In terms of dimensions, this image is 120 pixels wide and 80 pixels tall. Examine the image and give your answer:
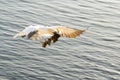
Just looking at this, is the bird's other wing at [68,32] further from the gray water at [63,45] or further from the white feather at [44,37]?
the gray water at [63,45]

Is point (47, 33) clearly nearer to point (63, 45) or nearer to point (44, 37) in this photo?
point (44, 37)

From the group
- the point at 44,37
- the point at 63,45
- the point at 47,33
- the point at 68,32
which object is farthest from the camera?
the point at 63,45

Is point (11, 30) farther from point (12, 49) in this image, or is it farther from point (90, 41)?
point (90, 41)

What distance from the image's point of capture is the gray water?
16828 mm

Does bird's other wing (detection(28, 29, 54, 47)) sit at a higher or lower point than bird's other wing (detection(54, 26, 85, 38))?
lower

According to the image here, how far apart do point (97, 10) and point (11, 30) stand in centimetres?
734

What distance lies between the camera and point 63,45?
1928cm

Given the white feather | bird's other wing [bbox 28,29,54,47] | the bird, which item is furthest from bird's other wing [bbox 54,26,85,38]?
the white feather

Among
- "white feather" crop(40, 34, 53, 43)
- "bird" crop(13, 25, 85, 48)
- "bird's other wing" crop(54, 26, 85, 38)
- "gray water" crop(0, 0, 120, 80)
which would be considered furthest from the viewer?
"gray water" crop(0, 0, 120, 80)

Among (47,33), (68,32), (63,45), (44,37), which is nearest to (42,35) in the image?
(44,37)

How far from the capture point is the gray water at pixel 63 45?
16828 millimetres

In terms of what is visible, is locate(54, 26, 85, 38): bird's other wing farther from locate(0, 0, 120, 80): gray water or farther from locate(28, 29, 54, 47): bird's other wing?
locate(0, 0, 120, 80): gray water

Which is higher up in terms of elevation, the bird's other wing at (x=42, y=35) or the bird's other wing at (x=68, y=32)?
the bird's other wing at (x=68, y=32)

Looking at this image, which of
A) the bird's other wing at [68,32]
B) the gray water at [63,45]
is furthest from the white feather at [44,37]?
the gray water at [63,45]
